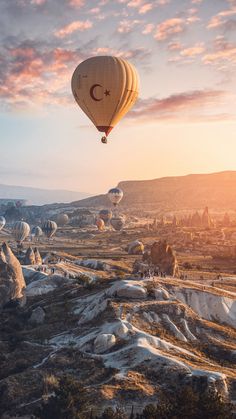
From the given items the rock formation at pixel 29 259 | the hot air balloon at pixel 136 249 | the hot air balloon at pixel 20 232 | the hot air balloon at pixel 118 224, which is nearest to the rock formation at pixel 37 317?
the rock formation at pixel 29 259

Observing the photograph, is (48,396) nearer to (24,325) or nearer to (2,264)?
(24,325)

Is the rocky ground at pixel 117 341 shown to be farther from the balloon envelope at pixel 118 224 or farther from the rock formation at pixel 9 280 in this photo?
the balloon envelope at pixel 118 224

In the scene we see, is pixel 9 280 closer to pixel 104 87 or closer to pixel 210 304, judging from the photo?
pixel 210 304

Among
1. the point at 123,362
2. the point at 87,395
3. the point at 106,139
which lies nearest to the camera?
the point at 87,395

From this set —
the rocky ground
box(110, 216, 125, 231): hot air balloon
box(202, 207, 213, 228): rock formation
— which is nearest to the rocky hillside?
the rocky ground

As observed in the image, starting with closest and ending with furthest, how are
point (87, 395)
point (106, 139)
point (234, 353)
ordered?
point (87, 395)
point (234, 353)
point (106, 139)

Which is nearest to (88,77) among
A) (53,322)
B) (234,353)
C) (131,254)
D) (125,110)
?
(125,110)
